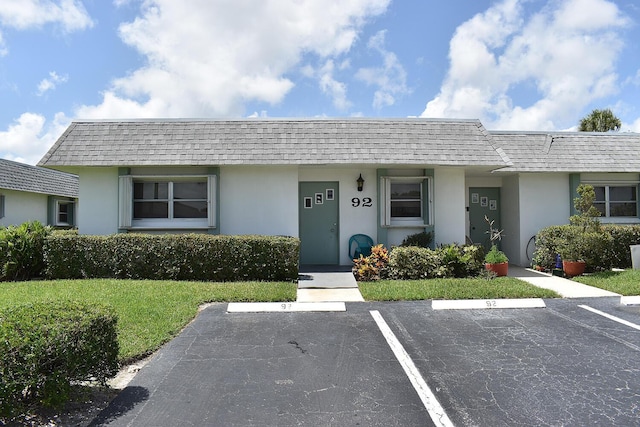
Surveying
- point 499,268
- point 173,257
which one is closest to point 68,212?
point 173,257

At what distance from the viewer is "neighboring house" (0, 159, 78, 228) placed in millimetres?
18469

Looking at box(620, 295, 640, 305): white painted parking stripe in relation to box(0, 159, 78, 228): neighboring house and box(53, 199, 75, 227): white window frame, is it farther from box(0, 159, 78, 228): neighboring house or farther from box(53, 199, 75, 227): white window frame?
box(53, 199, 75, 227): white window frame

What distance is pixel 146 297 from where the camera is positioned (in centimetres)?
794

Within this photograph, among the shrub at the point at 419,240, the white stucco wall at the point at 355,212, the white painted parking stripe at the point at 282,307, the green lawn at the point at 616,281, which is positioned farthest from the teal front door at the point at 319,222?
the green lawn at the point at 616,281

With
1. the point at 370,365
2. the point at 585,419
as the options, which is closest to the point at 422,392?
the point at 370,365

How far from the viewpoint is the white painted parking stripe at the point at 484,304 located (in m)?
7.57

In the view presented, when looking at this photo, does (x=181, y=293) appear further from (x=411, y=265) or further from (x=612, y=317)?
(x=612, y=317)

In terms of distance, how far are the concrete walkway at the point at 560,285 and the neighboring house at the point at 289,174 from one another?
188 centimetres

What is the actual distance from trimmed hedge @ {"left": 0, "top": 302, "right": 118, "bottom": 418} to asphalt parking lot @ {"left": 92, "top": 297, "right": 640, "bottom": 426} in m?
0.44

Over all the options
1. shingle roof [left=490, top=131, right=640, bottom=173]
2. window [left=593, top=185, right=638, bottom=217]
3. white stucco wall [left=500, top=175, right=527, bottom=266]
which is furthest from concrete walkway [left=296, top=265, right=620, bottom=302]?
window [left=593, top=185, right=638, bottom=217]

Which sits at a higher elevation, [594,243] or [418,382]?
[594,243]

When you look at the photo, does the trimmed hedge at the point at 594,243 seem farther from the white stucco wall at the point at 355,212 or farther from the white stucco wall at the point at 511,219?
the white stucco wall at the point at 355,212

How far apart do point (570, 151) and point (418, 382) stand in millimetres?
12223

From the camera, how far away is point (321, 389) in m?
4.16
